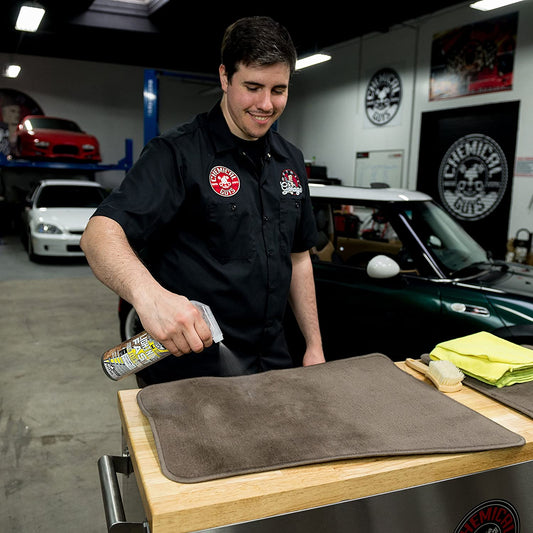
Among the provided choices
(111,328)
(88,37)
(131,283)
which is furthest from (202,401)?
(88,37)

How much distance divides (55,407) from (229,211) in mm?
2351

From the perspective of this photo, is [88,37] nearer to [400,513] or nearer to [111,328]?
[111,328]

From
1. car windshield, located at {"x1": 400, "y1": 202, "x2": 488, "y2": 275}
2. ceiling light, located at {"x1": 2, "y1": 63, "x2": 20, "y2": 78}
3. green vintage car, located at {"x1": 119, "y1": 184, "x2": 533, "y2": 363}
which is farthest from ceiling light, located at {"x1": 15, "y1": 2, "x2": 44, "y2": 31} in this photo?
car windshield, located at {"x1": 400, "y1": 202, "x2": 488, "y2": 275}

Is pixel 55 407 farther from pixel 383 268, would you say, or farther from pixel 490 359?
pixel 490 359

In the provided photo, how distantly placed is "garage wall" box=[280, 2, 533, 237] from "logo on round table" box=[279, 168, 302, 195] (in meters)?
5.70

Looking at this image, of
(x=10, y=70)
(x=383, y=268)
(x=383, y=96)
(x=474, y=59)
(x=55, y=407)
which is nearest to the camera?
(x=383, y=268)

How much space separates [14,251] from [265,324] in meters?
8.60

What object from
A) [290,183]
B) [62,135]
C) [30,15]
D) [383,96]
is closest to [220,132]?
[290,183]

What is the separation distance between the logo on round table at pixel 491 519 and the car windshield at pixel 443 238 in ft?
6.08

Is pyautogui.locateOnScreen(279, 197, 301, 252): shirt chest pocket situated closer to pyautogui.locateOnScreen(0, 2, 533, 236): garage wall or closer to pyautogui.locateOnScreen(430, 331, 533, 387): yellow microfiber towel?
pyautogui.locateOnScreen(430, 331, 533, 387): yellow microfiber towel

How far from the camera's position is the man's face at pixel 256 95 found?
134 centimetres

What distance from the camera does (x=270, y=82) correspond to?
1347 millimetres

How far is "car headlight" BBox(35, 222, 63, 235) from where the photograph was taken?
24.3 feet

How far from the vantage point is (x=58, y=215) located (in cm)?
756
